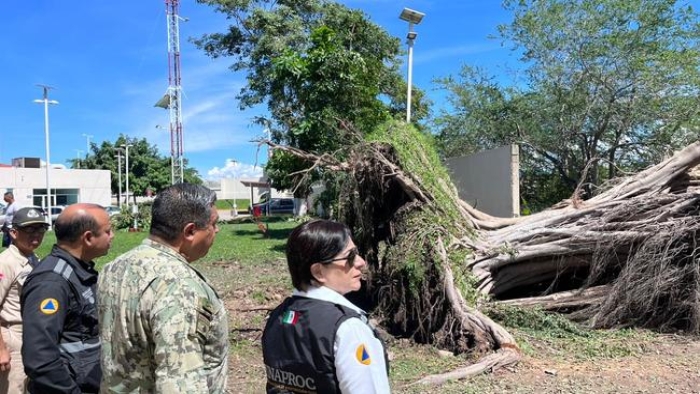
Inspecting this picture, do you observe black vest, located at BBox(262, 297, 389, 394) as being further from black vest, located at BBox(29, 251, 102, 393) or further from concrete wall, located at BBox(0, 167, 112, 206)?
concrete wall, located at BBox(0, 167, 112, 206)

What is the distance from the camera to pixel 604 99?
41.9 feet

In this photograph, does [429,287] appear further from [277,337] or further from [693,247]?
[277,337]

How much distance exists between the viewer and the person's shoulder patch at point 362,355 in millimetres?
1596

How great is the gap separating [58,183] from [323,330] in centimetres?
4382

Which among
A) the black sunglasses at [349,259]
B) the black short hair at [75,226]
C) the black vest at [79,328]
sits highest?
the black short hair at [75,226]

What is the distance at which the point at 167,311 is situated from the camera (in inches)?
69.2

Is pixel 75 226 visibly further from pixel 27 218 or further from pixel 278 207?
pixel 278 207

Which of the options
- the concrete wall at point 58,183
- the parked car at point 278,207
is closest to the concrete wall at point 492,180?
the parked car at point 278,207

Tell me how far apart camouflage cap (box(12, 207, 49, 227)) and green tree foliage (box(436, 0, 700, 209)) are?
10581mm

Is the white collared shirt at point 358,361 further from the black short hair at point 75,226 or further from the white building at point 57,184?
the white building at point 57,184

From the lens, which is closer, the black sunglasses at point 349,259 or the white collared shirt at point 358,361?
the white collared shirt at point 358,361

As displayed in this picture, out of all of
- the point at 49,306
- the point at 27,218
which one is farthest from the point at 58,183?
the point at 49,306

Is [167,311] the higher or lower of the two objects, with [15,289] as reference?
higher

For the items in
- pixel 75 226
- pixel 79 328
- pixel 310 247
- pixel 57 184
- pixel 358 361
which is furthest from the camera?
pixel 57 184
